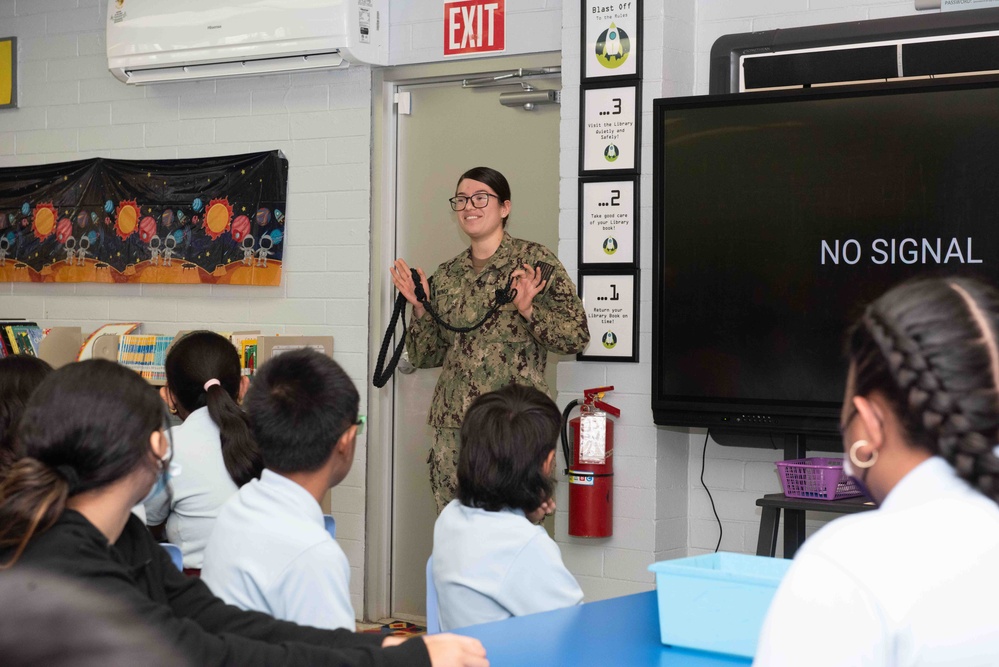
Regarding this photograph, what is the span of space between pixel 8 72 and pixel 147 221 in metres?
1.19

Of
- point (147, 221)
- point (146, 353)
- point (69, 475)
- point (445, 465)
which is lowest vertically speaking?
point (445, 465)

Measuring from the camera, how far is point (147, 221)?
5211mm

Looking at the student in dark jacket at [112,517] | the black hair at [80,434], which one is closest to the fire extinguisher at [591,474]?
the student in dark jacket at [112,517]

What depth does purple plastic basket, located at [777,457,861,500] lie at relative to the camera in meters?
3.38

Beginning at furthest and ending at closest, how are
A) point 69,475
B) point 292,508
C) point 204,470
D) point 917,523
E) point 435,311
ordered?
point 435,311 < point 204,470 < point 292,508 < point 69,475 < point 917,523

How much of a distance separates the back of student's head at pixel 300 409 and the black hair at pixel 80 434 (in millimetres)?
468

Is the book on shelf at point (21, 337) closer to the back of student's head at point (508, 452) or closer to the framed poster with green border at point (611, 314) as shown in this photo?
the framed poster with green border at point (611, 314)

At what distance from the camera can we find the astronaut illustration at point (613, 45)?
12.8 feet

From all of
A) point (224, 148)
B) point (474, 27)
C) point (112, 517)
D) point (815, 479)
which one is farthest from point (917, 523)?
point (224, 148)

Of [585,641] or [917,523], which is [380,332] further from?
[917,523]

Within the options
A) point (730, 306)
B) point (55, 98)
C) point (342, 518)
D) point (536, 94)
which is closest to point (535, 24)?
point (536, 94)

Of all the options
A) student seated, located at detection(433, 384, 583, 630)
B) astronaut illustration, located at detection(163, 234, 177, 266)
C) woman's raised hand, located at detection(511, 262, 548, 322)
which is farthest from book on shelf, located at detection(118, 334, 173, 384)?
student seated, located at detection(433, 384, 583, 630)

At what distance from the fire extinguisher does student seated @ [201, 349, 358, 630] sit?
6.48 feet

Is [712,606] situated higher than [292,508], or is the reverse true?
[292,508]
